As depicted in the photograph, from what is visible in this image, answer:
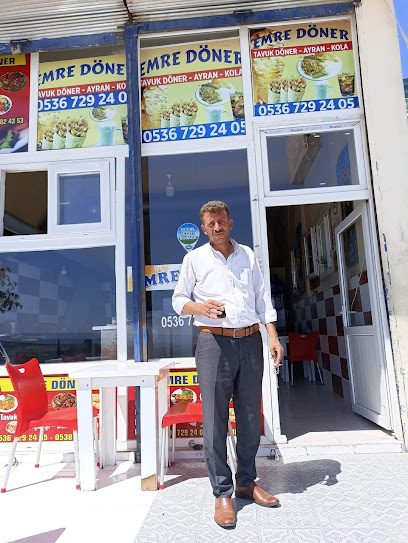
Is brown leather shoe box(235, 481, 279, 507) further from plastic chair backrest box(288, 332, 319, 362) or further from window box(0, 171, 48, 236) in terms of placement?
plastic chair backrest box(288, 332, 319, 362)

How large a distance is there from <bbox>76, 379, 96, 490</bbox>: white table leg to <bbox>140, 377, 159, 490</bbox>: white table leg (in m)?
0.34

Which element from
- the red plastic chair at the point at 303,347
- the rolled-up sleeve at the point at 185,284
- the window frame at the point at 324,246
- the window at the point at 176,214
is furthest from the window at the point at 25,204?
the red plastic chair at the point at 303,347

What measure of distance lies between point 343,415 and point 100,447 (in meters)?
2.47

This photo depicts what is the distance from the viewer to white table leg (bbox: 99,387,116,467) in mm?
3129

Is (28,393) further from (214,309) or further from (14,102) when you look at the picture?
(14,102)

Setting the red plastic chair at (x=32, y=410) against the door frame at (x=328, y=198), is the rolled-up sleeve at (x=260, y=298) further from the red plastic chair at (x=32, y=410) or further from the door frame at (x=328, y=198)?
the red plastic chair at (x=32, y=410)

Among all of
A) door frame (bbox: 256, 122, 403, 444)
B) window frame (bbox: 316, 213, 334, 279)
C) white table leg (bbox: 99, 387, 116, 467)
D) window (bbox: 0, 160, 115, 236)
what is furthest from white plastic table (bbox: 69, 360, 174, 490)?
window frame (bbox: 316, 213, 334, 279)

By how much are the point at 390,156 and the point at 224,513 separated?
2932 millimetres

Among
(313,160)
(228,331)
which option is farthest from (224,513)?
(313,160)

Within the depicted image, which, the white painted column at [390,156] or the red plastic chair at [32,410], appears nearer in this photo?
the red plastic chair at [32,410]

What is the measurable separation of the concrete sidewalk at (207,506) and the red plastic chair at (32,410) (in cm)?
26

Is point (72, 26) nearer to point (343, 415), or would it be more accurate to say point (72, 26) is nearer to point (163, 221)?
point (163, 221)

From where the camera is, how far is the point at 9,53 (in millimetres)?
3893

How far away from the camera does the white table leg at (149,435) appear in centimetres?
263
